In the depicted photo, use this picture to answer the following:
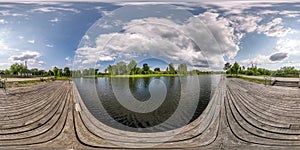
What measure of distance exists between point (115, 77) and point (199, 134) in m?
1.35

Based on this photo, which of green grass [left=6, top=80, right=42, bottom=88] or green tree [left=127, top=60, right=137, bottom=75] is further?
green grass [left=6, top=80, right=42, bottom=88]

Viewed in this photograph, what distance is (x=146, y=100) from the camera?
3.54 meters

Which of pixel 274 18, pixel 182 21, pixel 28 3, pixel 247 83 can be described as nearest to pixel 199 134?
pixel 247 83

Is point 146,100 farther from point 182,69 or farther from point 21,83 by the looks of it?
point 21,83

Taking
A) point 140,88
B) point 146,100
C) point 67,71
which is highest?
point 67,71

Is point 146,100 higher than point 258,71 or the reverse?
the reverse

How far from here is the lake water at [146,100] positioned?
348 cm

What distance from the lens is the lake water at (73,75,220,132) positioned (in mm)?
3480

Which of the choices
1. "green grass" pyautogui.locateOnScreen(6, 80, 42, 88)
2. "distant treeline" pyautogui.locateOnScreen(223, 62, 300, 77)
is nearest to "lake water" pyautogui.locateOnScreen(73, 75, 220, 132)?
"distant treeline" pyautogui.locateOnScreen(223, 62, 300, 77)

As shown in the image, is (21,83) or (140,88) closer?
(140,88)

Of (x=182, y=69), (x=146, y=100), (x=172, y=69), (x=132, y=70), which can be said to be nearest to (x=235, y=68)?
(x=182, y=69)

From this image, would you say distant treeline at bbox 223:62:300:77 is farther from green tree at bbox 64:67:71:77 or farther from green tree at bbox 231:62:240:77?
green tree at bbox 64:67:71:77

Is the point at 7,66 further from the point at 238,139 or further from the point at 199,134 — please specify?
the point at 238,139

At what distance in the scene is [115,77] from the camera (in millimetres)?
3508
